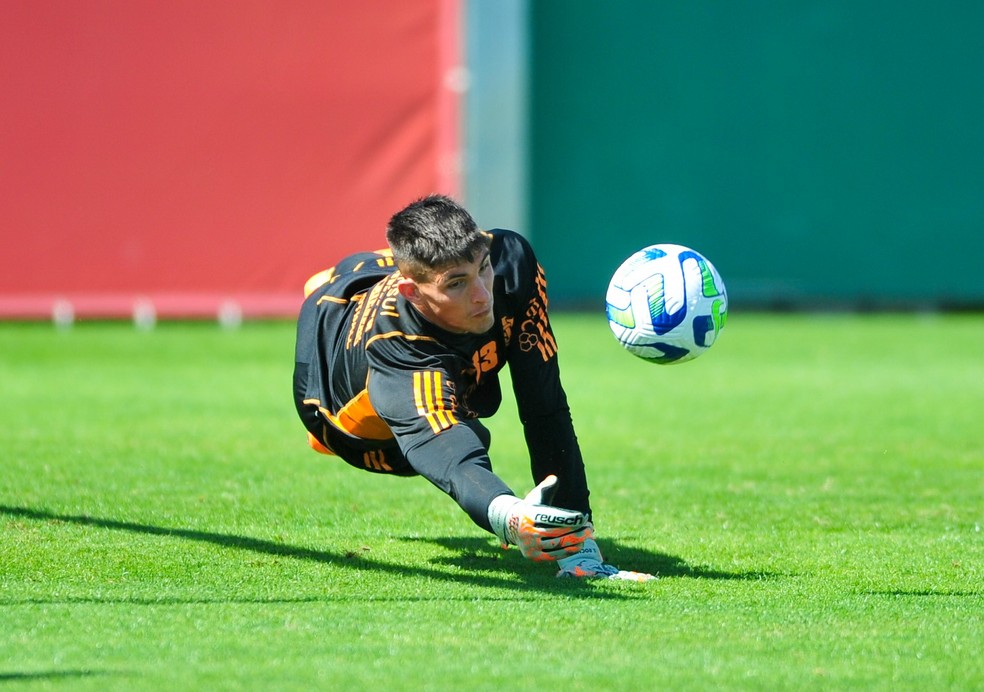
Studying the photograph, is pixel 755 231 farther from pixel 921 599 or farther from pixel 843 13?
pixel 921 599

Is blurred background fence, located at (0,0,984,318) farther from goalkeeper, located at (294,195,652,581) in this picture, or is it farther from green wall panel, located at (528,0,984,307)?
goalkeeper, located at (294,195,652,581)

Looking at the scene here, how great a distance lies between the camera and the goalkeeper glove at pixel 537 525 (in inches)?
177

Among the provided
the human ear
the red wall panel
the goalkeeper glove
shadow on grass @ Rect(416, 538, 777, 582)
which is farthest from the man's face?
the red wall panel

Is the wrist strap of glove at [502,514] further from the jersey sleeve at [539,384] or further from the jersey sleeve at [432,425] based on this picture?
the jersey sleeve at [539,384]

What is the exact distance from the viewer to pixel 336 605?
15.6 ft

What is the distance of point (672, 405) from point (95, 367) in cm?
562

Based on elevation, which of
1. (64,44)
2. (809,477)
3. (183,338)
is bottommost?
(183,338)

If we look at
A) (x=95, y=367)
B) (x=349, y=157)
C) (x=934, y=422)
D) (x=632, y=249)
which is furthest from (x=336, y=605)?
(x=632, y=249)

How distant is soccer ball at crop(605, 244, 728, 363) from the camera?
5.53 meters

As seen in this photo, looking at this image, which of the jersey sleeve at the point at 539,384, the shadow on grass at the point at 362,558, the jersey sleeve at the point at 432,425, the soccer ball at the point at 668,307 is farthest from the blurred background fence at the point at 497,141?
the jersey sleeve at the point at 432,425

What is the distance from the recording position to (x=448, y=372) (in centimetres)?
513

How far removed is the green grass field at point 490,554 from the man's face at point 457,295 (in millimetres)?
971

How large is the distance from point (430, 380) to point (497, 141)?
13627 mm

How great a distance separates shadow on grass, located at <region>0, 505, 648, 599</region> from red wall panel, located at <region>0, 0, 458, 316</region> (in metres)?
11.5
